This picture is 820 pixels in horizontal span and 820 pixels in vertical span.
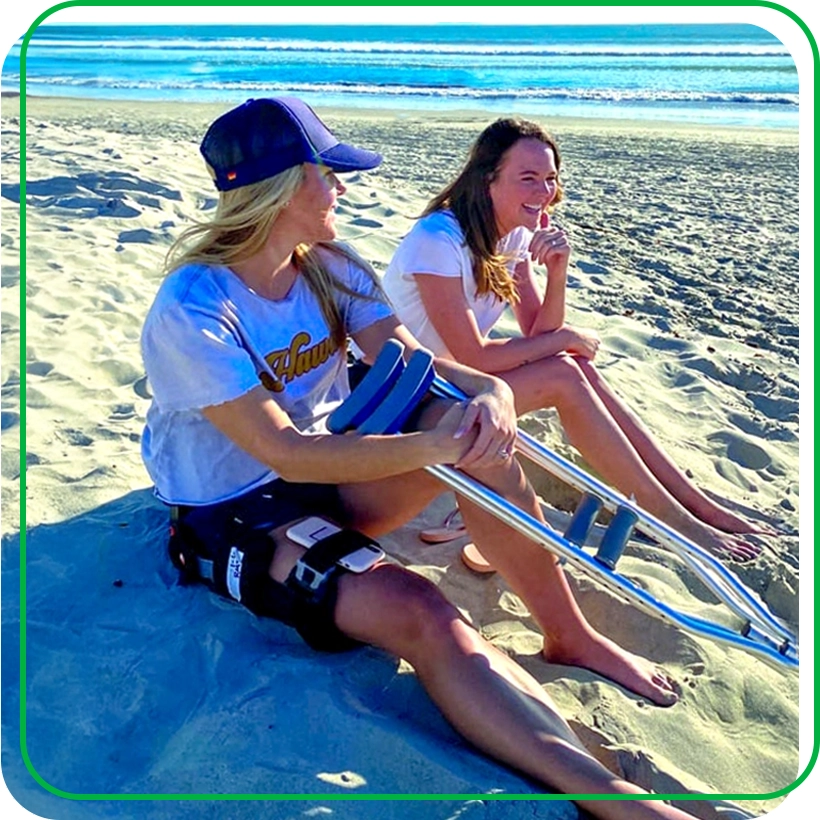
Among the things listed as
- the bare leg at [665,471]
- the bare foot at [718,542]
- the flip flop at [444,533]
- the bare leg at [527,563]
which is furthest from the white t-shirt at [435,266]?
the bare foot at [718,542]

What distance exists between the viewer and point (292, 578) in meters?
2.44

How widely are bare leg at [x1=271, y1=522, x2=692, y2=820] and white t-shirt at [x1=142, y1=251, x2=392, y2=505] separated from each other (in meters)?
0.37

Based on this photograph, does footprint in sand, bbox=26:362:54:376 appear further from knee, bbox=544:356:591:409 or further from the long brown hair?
knee, bbox=544:356:591:409

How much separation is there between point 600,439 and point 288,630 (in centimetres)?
126

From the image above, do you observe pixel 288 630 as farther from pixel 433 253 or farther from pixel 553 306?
pixel 553 306

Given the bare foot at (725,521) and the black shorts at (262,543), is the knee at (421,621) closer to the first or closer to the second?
the black shorts at (262,543)

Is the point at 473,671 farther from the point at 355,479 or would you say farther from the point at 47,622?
the point at 47,622

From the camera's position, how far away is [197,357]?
2.40 m

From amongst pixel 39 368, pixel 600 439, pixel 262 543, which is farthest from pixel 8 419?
pixel 600 439

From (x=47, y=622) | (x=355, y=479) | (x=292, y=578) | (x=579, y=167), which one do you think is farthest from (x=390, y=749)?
(x=579, y=167)

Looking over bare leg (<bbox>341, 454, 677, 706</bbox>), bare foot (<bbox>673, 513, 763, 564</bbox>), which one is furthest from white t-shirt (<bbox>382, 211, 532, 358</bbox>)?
bare foot (<bbox>673, 513, 763, 564</bbox>)

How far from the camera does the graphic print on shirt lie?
A: 8.68ft

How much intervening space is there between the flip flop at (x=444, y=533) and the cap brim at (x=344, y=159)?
1.31 metres

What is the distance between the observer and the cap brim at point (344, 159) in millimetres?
2504
